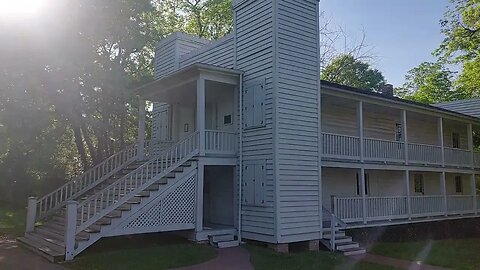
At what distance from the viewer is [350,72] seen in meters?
42.2

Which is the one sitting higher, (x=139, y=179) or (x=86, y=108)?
(x=86, y=108)

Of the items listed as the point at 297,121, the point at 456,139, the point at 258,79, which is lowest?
the point at 297,121

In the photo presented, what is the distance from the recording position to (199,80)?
541 inches

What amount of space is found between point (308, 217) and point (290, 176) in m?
1.50

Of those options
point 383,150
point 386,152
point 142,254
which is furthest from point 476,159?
point 142,254

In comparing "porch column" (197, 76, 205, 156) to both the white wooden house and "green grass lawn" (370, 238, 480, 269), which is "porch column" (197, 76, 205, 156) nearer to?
the white wooden house

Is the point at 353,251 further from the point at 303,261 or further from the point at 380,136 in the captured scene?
the point at 380,136

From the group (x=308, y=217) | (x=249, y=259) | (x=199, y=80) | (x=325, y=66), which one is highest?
(x=325, y=66)

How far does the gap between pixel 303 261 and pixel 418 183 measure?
46.3 ft

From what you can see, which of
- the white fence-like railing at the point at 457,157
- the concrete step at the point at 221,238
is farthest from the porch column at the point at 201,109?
the white fence-like railing at the point at 457,157

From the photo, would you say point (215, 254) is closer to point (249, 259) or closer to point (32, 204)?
point (249, 259)

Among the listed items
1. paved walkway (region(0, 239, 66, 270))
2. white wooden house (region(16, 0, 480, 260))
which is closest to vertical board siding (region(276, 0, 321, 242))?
white wooden house (region(16, 0, 480, 260))

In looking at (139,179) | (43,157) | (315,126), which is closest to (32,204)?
(139,179)

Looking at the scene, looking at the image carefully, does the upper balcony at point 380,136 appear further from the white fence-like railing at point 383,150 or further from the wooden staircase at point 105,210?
the wooden staircase at point 105,210
